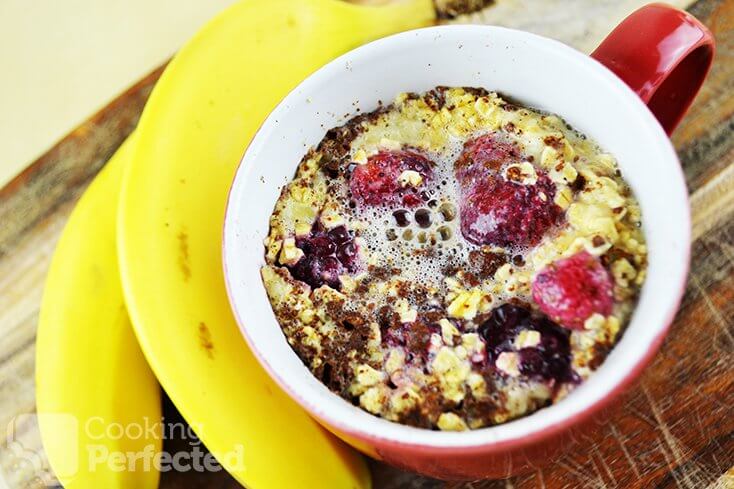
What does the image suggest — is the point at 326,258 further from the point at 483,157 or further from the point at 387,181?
the point at 483,157

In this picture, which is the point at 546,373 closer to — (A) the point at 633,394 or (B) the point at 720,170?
(A) the point at 633,394

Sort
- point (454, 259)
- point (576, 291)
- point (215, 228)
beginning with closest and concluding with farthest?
point (576, 291), point (454, 259), point (215, 228)

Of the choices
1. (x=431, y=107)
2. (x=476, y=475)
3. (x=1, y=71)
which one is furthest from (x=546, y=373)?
(x=1, y=71)

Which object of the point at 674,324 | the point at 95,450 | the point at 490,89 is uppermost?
the point at 490,89

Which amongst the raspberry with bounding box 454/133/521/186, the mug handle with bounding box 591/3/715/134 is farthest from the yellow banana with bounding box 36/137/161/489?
the mug handle with bounding box 591/3/715/134

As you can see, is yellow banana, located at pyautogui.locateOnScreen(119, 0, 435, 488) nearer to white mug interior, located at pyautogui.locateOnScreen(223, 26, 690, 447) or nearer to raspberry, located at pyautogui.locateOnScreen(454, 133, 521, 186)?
white mug interior, located at pyautogui.locateOnScreen(223, 26, 690, 447)

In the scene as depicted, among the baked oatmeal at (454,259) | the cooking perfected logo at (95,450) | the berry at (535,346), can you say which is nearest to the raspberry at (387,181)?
the baked oatmeal at (454,259)

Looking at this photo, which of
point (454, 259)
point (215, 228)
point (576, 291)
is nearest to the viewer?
point (576, 291)

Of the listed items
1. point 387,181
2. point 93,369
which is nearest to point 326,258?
point 387,181
